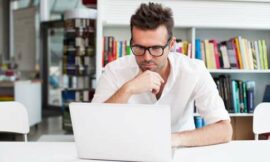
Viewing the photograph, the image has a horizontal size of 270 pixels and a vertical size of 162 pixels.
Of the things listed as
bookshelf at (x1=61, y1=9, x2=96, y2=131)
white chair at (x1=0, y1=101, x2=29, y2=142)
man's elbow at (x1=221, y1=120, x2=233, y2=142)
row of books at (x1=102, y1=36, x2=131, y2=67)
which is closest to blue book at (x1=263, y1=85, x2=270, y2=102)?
row of books at (x1=102, y1=36, x2=131, y2=67)

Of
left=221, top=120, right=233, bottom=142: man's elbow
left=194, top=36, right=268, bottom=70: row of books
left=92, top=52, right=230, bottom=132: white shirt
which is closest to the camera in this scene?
left=221, top=120, right=233, bottom=142: man's elbow

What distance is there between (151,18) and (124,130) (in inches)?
26.8

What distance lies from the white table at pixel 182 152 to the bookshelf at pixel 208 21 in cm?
160

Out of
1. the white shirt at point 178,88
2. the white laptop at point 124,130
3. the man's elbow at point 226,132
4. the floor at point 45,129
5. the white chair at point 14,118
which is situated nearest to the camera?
the white laptop at point 124,130

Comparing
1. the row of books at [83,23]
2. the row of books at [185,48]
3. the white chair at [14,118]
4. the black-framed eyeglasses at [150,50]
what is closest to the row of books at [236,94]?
the row of books at [185,48]

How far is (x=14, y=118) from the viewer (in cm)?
198

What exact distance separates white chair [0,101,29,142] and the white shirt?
41cm

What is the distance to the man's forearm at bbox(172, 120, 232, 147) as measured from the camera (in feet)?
4.83

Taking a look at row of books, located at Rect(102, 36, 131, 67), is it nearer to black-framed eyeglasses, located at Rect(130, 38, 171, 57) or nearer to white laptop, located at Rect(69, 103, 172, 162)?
black-framed eyeglasses, located at Rect(130, 38, 171, 57)

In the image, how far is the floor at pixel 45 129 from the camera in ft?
16.6

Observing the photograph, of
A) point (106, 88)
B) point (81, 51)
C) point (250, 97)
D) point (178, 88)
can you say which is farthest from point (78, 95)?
point (178, 88)

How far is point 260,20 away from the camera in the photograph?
3.31 m

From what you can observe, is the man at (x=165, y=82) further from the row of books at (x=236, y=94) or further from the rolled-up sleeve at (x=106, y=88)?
the row of books at (x=236, y=94)

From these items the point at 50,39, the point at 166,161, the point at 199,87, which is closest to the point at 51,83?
the point at 50,39
